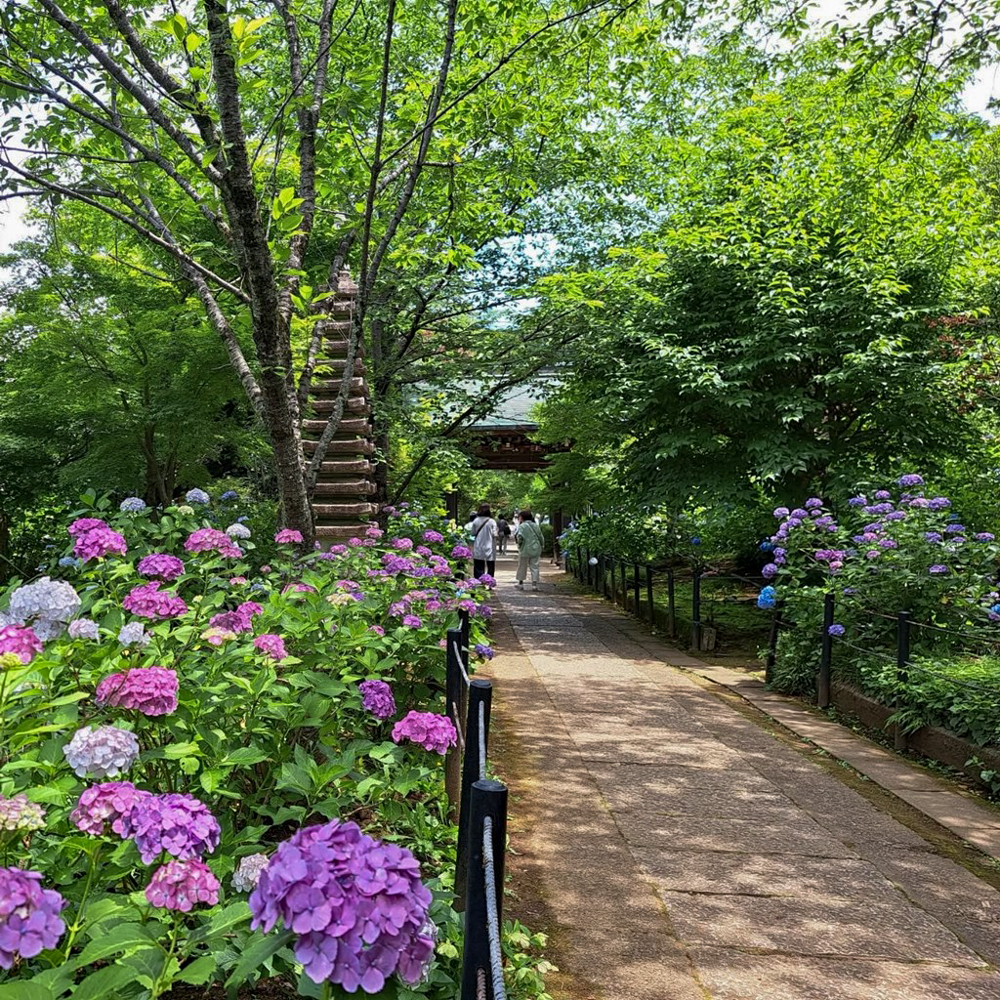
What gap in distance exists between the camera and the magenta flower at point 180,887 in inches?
51.2

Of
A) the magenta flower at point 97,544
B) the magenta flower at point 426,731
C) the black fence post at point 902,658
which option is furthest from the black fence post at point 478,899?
the black fence post at point 902,658

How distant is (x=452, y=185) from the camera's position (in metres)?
4.74

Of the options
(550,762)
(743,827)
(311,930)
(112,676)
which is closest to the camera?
(311,930)

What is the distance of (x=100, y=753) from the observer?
1601 millimetres

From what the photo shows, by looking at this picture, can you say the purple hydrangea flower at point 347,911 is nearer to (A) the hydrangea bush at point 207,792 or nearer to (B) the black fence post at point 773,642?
(A) the hydrangea bush at point 207,792

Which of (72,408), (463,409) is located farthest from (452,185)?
(463,409)

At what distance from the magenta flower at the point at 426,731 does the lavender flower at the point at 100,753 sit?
0.99m

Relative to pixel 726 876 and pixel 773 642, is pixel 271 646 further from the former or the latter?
pixel 773 642

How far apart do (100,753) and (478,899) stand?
2.51 feet

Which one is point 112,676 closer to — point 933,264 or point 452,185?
point 452,185

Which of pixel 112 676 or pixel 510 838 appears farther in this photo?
pixel 510 838

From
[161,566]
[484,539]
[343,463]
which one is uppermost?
[343,463]

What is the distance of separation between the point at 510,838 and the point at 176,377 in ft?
22.0

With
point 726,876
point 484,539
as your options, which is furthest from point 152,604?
point 484,539
